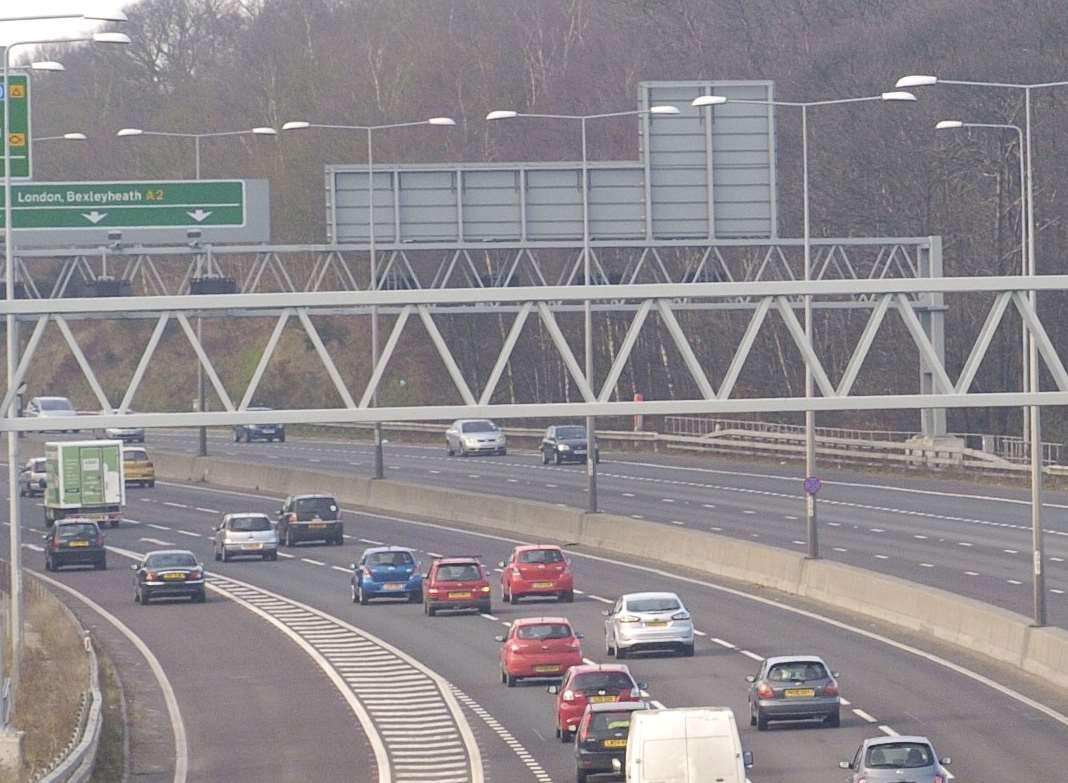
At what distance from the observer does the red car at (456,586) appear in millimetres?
47219

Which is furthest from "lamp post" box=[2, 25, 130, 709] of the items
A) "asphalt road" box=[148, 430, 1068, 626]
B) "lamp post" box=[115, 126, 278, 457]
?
"asphalt road" box=[148, 430, 1068, 626]

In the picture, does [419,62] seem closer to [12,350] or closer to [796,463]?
[796,463]

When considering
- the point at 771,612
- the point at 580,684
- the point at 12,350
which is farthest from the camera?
the point at 771,612

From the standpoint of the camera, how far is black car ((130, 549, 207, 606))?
51.6m

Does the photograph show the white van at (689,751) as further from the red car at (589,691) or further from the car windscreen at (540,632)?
the car windscreen at (540,632)

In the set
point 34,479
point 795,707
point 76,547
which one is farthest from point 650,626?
point 34,479

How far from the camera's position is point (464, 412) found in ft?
93.5

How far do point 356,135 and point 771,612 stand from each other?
2241 inches

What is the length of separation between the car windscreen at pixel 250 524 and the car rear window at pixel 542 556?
1318cm

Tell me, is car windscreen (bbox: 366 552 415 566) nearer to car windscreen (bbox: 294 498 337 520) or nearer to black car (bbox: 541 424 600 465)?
car windscreen (bbox: 294 498 337 520)

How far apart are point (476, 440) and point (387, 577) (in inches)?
1532

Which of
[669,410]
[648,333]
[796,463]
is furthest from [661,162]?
[648,333]

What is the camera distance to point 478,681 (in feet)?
125

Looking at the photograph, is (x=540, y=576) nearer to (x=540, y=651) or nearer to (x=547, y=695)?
(x=540, y=651)
